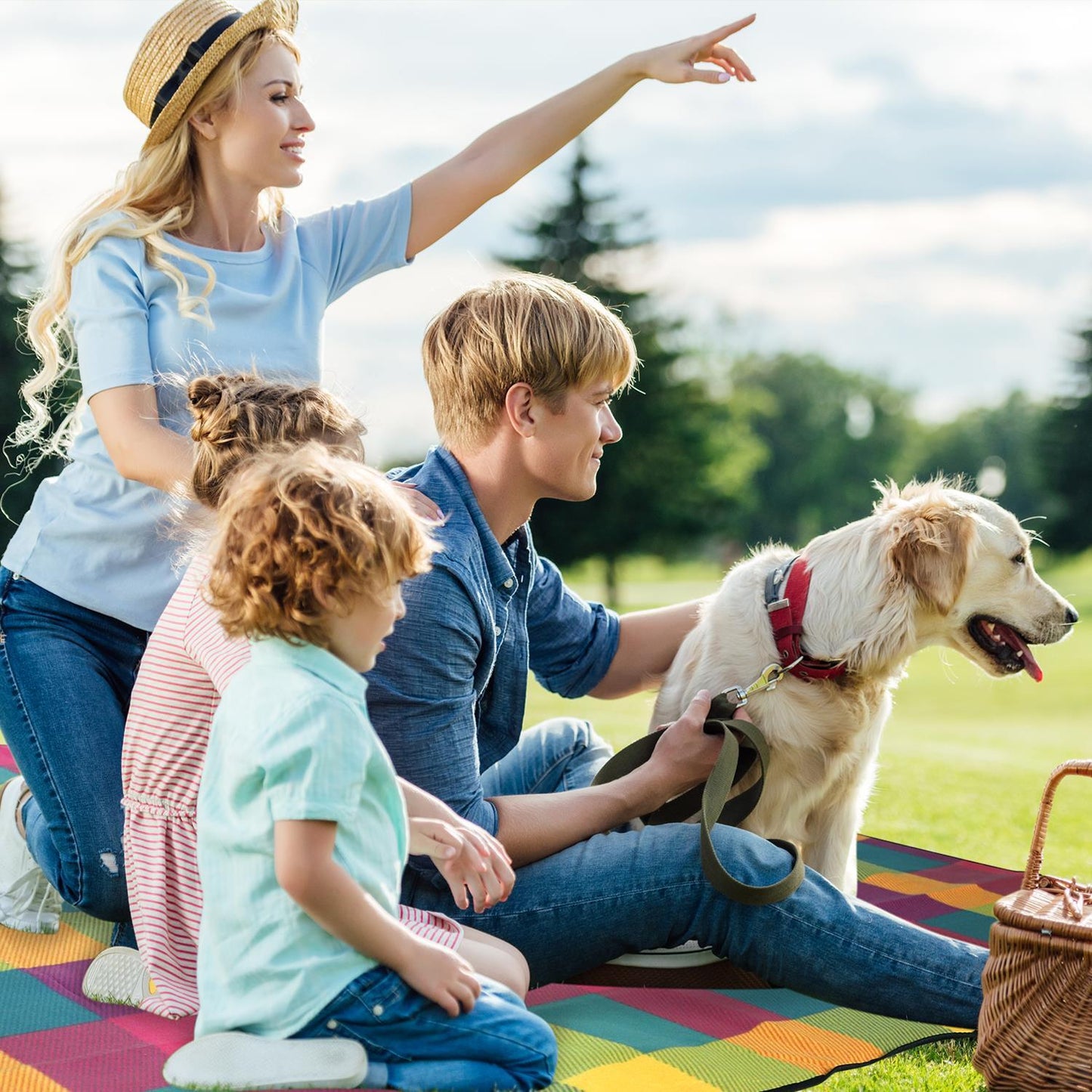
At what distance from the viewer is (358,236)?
12.4 ft

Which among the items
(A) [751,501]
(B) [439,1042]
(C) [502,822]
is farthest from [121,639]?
(A) [751,501]

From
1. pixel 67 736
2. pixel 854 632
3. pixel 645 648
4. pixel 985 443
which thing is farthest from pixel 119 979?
pixel 985 443

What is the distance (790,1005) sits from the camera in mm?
2982

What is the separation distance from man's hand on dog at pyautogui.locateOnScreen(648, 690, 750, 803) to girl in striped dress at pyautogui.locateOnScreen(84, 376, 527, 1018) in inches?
23.5

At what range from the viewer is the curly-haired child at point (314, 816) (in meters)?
2.08

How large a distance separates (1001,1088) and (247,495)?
188 cm

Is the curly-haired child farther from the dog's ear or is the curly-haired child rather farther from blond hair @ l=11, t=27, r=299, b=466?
the dog's ear

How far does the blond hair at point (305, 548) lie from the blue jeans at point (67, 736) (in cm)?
121

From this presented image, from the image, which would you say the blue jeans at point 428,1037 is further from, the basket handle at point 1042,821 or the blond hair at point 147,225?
the blond hair at point 147,225

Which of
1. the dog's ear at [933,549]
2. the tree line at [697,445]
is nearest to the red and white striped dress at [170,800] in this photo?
the dog's ear at [933,549]

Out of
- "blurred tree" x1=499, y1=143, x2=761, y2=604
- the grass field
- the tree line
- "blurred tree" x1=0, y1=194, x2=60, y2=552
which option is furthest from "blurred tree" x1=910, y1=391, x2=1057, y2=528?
the grass field

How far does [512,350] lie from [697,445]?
36.3 metres

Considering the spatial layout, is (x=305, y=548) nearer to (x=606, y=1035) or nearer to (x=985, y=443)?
(x=606, y=1035)

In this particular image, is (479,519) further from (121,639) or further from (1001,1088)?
(1001,1088)
